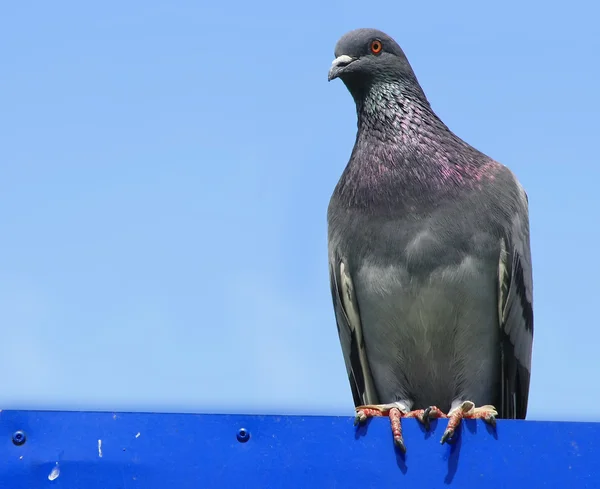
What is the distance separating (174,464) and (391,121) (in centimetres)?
331

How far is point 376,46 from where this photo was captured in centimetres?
680

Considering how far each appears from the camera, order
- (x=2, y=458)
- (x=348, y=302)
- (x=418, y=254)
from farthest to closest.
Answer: (x=348, y=302)
(x=418, y=254)
(x=2, y=458)

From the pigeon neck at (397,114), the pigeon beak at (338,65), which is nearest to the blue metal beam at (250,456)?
the pigeon neck at (397,114)

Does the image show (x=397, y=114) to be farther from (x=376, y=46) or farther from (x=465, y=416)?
(x=465, y=416)

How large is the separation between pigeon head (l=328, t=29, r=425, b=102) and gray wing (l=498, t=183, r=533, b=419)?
117 centimetres

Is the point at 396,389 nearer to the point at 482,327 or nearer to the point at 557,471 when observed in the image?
the point at 482,327

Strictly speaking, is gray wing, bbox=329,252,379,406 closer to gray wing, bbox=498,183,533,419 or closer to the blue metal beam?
gray wing, bbox=498,183,533,419

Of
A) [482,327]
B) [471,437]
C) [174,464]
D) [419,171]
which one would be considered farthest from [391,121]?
[174,464]

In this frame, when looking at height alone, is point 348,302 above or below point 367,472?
above

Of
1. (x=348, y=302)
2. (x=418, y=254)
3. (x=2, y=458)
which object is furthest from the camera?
(x=348, y=302)

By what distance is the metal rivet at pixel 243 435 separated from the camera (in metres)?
4.13

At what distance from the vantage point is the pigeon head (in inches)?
263

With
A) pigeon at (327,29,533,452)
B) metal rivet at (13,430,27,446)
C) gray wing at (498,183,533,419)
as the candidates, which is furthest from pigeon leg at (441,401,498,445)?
metal rivet at (13,430,27,446)

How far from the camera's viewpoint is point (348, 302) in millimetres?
6492
